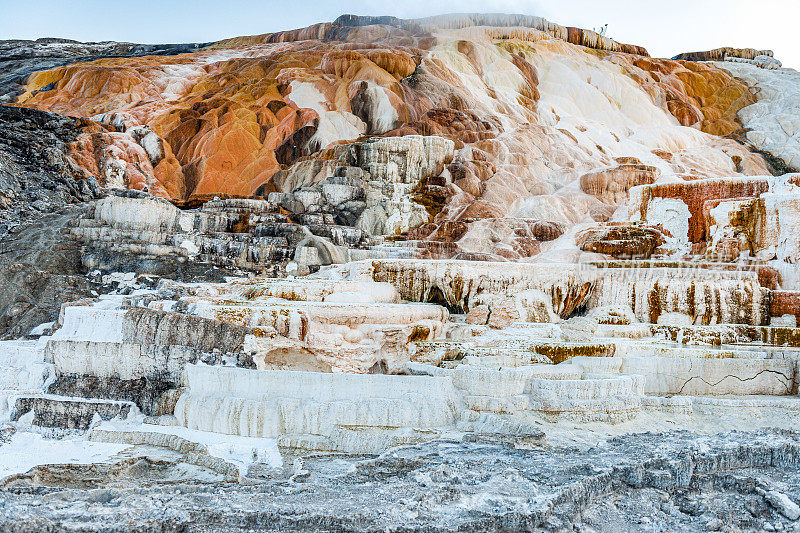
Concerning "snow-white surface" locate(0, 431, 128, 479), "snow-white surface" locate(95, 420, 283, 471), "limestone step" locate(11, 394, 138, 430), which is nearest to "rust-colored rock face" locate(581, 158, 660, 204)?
"snow-white surface" locate(95, 420, 283, 471)

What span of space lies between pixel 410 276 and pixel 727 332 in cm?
546

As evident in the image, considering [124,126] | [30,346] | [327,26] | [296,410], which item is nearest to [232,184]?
[124,126]

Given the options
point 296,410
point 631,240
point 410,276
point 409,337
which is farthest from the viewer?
point 631,240

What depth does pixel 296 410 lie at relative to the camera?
773 centimetres

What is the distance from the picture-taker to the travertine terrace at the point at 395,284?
6.40m

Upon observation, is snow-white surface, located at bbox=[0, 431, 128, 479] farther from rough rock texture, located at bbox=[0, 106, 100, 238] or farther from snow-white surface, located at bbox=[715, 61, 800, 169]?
snow-white surface, located at bbox=[715, 61, 800, 169]

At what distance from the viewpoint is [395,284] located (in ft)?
40.7

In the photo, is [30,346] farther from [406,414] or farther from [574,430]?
[574,430]

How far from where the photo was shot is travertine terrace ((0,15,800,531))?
6.40m

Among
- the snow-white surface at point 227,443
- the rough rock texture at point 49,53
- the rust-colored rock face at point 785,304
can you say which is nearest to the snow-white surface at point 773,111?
the rust-colored rock face at point 785,304

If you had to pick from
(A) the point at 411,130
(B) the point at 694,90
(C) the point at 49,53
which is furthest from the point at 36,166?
(B) the point at 694,90

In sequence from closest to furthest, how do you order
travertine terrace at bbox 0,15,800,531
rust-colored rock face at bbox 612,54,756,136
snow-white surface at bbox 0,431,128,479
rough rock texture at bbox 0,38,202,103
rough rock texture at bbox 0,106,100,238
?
travertine terrace at bbox 0,15,800,531 → snow-white surface at bbox 0,431,128,479 → rough rock texture at bbox 0,106,100,238 → rough rock texture at bbox 0,38,202,103 → rust-colored rock face at bbox 612,54,756,136

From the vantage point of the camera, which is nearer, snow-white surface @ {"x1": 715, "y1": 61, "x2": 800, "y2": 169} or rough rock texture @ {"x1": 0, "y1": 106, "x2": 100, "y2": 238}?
rough rock texture @ {"x1": 0, "y1": 106, "x2": 100, "y2": 238}

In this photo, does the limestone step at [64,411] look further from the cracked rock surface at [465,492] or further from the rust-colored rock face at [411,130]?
the rust-colored rock face at [411,130]
